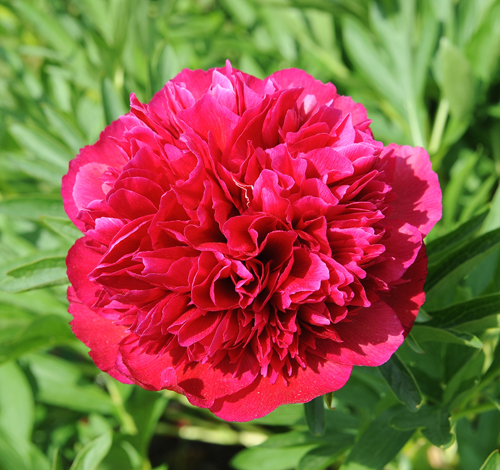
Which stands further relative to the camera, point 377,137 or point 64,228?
point 377,137

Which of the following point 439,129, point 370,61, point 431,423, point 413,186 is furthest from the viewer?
point 370,61

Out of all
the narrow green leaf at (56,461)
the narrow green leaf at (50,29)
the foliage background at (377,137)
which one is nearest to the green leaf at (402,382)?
the foliage background at (377,137)

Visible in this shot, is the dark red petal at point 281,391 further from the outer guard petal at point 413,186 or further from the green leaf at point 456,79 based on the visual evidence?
the green leaf at point 456,79

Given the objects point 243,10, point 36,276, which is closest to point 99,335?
point 36,276

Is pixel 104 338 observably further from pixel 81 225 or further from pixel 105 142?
pixel 105 142

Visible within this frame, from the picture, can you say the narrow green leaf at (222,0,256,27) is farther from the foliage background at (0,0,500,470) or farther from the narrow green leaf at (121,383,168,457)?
the narrow green leaf at (121,383,168,457)

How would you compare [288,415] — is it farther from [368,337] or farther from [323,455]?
[368,337]

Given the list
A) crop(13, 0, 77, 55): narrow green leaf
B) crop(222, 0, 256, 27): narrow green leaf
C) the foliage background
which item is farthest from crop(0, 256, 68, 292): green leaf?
crop(222, 0, 256, 27): narrow green leaf
